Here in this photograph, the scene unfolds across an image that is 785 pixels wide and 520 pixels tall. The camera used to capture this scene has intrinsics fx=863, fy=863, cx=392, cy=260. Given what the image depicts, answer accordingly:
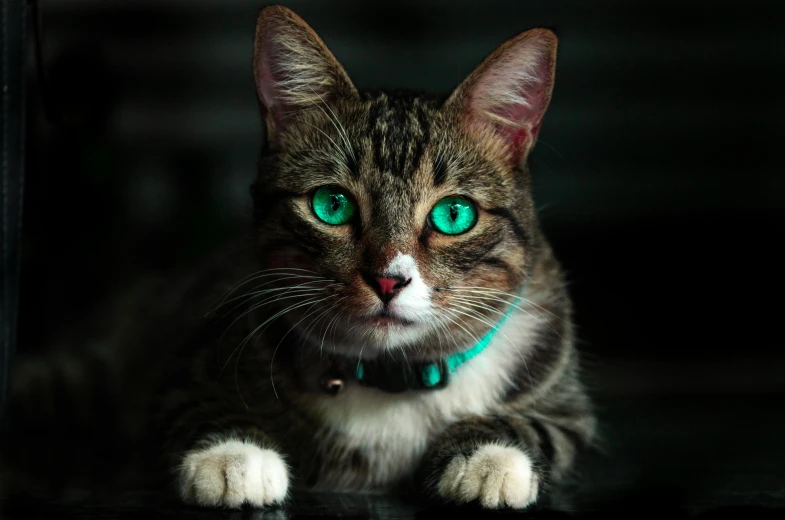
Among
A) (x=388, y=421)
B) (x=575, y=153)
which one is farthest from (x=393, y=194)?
(x=575, y=153)

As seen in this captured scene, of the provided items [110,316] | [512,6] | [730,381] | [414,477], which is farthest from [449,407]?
[512,6]

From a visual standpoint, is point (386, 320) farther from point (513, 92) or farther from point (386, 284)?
point (513, 92)

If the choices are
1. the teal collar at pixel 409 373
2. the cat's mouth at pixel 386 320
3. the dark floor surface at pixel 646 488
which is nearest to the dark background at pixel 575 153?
the dark floor surface at pixel 646 488

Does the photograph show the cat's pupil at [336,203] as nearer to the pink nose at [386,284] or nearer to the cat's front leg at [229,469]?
the pink nose at [386,284]

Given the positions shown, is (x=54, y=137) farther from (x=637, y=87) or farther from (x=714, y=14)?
(x=714, y=14)

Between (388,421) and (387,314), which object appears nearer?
(387,314)

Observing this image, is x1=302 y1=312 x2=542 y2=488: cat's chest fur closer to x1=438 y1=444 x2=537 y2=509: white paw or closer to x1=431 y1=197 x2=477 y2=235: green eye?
x1=438 y1=444 x2=537 y2=509: white paw
